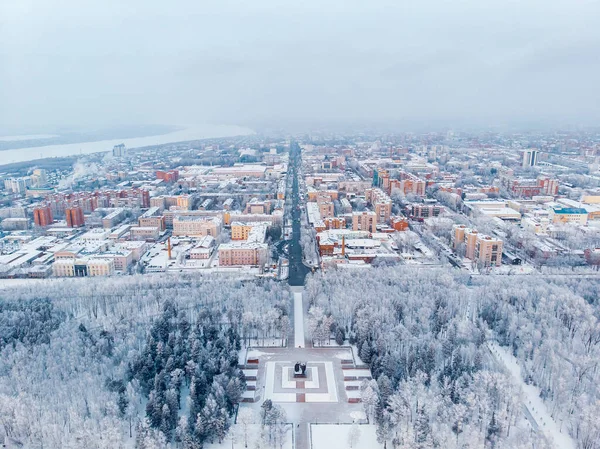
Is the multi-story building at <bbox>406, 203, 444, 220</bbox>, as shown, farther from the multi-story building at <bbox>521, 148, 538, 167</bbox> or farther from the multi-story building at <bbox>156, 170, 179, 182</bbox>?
the multi-story building at <bbox>156, 170, 179, 182</bbox>

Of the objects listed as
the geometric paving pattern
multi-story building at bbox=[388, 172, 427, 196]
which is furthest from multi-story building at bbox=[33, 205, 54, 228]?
multi-story building at bbox=[388, 172, 427, 196]

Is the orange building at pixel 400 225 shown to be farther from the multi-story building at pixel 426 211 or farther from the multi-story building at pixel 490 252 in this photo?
the multi-story building at pixel 490 252

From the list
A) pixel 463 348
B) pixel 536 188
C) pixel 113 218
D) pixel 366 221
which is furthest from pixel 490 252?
pixel 113 218

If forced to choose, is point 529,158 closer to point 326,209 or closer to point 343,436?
point 326,209

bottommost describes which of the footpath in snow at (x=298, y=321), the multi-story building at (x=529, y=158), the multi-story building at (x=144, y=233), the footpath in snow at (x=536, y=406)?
the footpath in snow at (x=536, y=406)

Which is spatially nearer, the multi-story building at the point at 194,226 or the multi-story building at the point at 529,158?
the multi-story building at the point at 194,226

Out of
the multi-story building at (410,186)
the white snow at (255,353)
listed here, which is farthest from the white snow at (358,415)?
the multi-story building at (410,186)

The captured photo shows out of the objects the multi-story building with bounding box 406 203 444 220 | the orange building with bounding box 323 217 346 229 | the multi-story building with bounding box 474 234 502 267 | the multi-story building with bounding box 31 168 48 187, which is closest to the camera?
the multi-story building with bounding box 474 234 502 267
